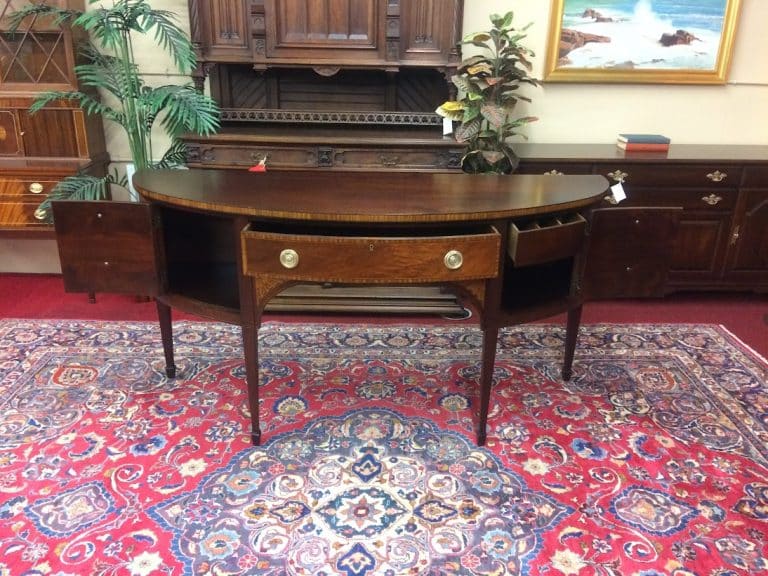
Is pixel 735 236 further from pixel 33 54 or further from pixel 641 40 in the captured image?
pixel 33 54

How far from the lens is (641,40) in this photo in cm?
360

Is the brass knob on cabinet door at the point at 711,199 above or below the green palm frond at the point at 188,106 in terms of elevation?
below

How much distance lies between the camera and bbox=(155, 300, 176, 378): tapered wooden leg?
101 inches

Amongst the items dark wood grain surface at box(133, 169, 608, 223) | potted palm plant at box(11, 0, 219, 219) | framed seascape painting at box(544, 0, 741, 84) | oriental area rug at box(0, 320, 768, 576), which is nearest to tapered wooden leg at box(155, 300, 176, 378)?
oriental area rug at box(0, 320, 768, 576)

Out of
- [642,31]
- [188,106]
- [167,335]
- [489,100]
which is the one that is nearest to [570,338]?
[489,100]

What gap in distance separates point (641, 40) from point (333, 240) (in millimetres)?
2729

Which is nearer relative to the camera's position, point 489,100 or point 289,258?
point 289,258

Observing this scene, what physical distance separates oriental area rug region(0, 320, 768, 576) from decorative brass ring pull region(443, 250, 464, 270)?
73 cm

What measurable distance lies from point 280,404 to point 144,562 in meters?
0.88

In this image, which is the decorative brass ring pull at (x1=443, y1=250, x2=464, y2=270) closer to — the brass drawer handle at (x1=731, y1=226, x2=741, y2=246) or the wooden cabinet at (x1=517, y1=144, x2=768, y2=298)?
the wooden cabinet at (x1=517, y1=144, x2=768, y2=298)

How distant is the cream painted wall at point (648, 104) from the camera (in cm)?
360

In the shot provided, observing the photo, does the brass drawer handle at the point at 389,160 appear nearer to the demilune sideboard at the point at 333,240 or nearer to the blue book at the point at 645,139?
the demilune sideboard at the point at 333,240

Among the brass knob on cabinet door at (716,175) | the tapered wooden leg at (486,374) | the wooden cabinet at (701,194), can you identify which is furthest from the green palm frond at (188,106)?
the brass knob on cabinet door at (716,175)

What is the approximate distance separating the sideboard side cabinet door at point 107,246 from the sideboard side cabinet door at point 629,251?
1541mm
